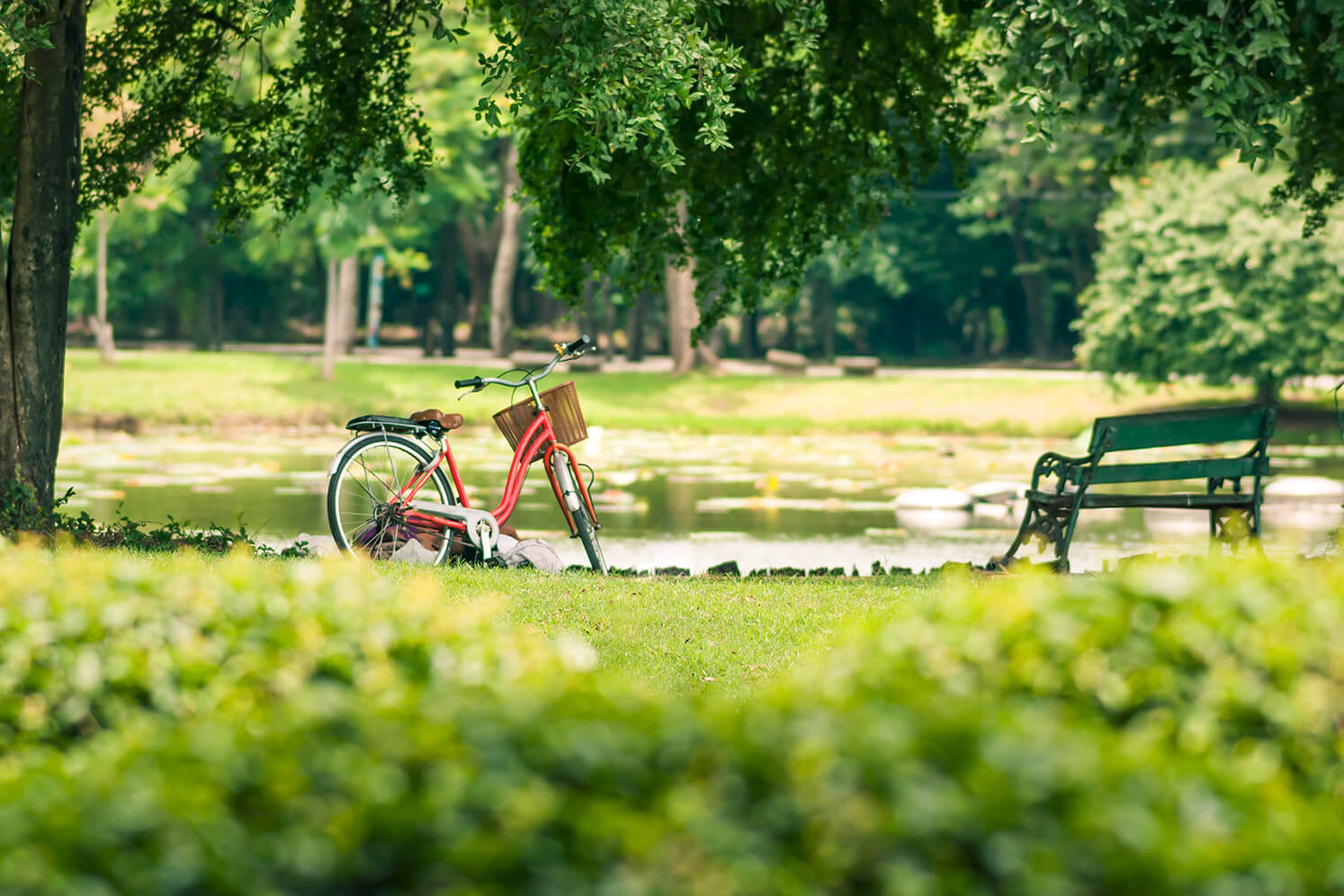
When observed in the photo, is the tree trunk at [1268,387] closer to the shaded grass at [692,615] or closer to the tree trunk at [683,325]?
the tree trunk at [683,325]

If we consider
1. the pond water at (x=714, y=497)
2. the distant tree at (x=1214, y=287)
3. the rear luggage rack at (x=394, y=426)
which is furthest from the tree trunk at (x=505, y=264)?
the rear luggage rack at (x=394, y=426)

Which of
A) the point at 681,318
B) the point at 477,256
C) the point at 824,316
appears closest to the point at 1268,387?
the point at 681,318

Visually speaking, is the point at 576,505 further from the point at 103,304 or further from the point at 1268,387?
the point at 103,304

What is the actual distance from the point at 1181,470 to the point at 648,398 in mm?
23176

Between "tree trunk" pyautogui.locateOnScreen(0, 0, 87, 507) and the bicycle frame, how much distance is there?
2358 millimetres

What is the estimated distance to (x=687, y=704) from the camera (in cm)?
319

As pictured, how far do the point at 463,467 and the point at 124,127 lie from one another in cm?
995

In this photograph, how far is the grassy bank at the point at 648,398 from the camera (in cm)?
3008

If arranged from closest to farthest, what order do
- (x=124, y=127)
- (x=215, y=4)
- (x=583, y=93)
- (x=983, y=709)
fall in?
1. (x=983, y=709)
2. (x=583, y=93)
3. (x=215, y=4)
4. (x=124, y=127)

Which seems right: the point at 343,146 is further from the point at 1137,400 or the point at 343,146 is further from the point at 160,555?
the point at 1137,400

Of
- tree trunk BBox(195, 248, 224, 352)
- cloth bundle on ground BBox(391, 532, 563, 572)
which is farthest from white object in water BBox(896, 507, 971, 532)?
tree trunk BBox(195, 248, 224, 352)

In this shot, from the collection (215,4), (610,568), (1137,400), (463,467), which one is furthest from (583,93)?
(1137,400)

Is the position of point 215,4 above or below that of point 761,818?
above

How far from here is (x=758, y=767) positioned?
8.95 feet
